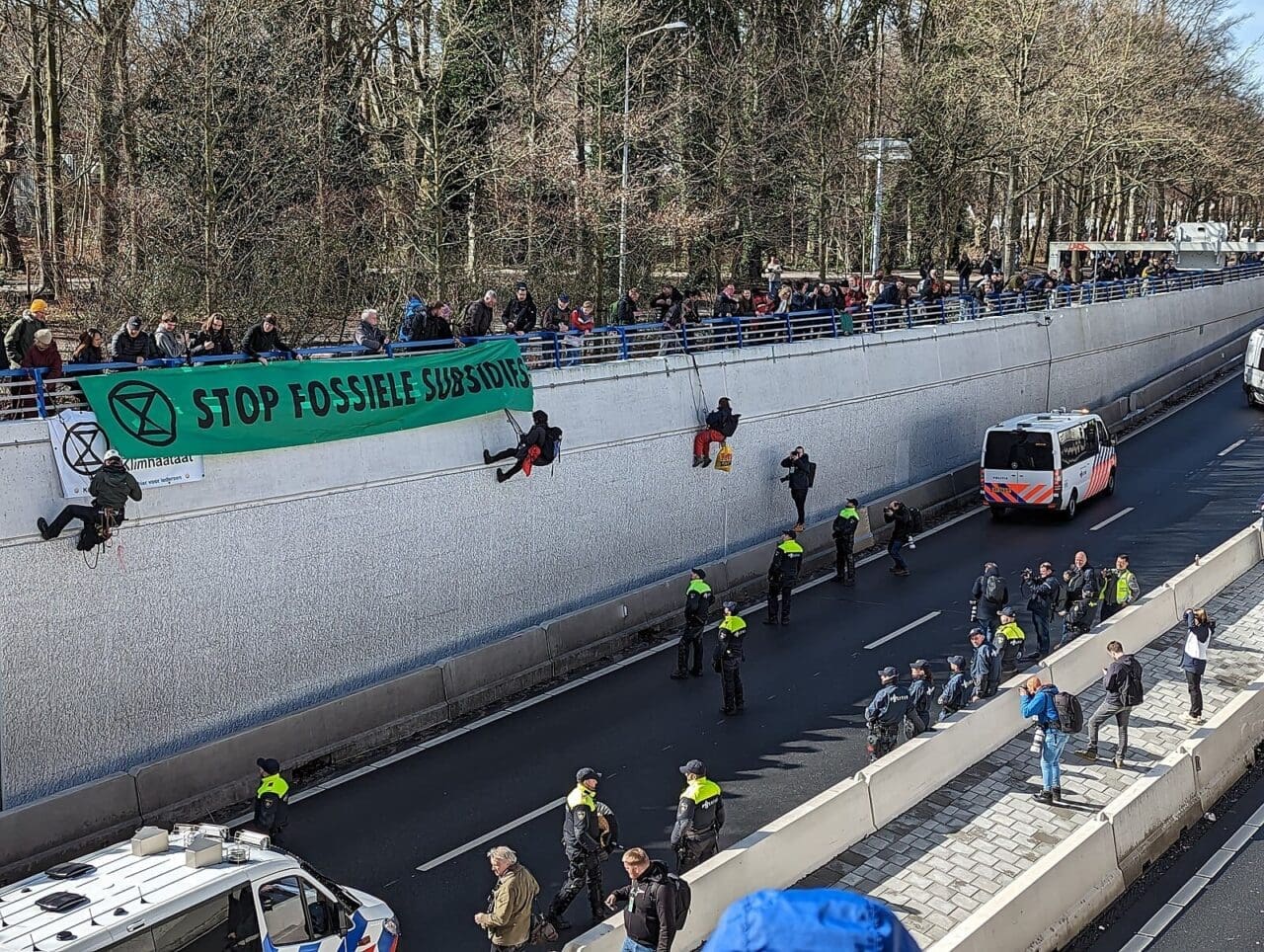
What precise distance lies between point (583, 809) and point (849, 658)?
8761 millimetres

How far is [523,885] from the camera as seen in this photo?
1019cm

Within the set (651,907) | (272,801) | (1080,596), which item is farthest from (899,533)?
(651,907)

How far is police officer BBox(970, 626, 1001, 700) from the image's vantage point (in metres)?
16.2

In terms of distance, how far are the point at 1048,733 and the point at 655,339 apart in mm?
11900

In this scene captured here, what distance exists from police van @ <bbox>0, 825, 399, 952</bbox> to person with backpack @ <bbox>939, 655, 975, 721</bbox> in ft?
26.1

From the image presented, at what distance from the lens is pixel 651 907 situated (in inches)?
376

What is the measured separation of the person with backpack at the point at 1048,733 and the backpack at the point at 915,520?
10460 millimetres

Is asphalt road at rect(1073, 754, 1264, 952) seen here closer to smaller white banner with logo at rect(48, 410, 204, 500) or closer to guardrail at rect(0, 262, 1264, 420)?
smaller white banner with logo at rect(48, 410, 204, 500)

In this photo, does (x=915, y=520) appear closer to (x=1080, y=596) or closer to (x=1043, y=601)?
(x=1080, y=596)

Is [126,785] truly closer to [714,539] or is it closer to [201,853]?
[201,853]

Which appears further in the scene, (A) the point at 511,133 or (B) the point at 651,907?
(A) the point at 511,133

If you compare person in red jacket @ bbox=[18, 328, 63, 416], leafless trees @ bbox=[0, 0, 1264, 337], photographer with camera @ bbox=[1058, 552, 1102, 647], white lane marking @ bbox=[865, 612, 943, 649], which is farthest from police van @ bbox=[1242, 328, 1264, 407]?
person in red jacket @ bbox=[18, 328, 63, 416]

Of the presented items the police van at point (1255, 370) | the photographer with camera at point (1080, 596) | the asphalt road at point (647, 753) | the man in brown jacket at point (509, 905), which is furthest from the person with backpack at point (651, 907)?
the police van at point (1255, 370)

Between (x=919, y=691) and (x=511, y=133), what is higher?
(x=511, y=133)
